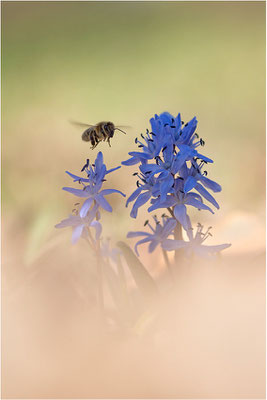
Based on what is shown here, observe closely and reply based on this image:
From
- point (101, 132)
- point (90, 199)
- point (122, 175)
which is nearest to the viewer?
point (90, 199)

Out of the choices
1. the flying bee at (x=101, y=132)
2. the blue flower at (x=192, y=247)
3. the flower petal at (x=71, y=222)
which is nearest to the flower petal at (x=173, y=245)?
the blue flower at (x=192, y=247)

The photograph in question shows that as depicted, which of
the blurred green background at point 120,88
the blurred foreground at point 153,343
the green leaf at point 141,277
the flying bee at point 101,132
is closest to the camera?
the blurred foreground at point 153,343

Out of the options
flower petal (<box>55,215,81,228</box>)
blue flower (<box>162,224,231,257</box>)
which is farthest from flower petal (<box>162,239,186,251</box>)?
flower petal (<box>55,215,81,228</box>)

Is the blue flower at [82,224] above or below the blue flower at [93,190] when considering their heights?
below

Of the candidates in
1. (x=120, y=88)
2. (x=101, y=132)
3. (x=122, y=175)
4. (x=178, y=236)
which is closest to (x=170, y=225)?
(x=178, y=236)

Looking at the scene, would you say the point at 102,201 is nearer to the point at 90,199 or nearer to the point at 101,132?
the point at 90,199

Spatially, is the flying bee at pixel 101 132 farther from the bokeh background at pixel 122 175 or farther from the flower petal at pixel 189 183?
the flower petal at pixel 189 183
